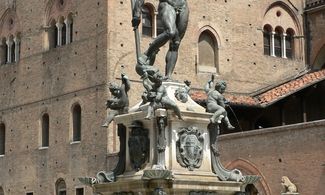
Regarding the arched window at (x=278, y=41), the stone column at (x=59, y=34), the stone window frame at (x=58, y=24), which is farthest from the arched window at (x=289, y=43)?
the stone column at (x=59, y=34)

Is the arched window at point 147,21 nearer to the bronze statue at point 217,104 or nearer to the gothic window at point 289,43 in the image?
the gothic window at point 289,43

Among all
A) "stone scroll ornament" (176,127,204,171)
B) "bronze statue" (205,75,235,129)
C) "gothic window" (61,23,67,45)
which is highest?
"gothic window" (61,23,67,45)

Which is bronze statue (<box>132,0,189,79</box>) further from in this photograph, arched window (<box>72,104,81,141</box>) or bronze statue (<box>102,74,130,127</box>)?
arched window (<box>72,104,81,141</box>)

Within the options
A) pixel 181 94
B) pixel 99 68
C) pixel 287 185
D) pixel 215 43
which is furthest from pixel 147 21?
pixel 181 94

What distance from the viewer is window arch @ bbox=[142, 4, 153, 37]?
2462cm

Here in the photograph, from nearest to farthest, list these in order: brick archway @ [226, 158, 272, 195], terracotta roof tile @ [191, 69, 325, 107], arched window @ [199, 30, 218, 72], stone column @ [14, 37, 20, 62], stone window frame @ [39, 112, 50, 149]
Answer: brick archway @ [226, 158, 272, 195]
terracotta roof tile @ [191, 69, 325, 107]
arched window @ [199, 30, 218, 72]
stone window frame @ [39, 112, 50, 149]
stone column @ [14, 37, 20, 62]

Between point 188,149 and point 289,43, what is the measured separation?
2181 cm

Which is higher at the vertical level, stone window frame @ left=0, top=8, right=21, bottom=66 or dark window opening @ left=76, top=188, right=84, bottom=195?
stone window frame @ left=0, top=8, right=21, bottom=66

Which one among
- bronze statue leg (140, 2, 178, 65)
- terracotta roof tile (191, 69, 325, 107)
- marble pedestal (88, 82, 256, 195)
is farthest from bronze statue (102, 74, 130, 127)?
terracotta roof tile (191, 69, 325, 107)

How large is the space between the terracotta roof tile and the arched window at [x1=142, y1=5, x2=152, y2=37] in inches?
99.7

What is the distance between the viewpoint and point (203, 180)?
311 inches

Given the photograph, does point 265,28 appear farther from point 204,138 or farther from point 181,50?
point 204,138

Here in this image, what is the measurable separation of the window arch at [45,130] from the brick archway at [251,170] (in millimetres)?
7481

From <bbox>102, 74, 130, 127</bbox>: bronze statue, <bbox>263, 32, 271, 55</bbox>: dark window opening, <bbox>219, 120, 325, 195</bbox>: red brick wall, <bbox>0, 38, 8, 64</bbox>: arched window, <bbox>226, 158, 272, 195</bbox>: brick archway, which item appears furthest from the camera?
<bbox>0, 38, 8, 64</bbox>: arched window
